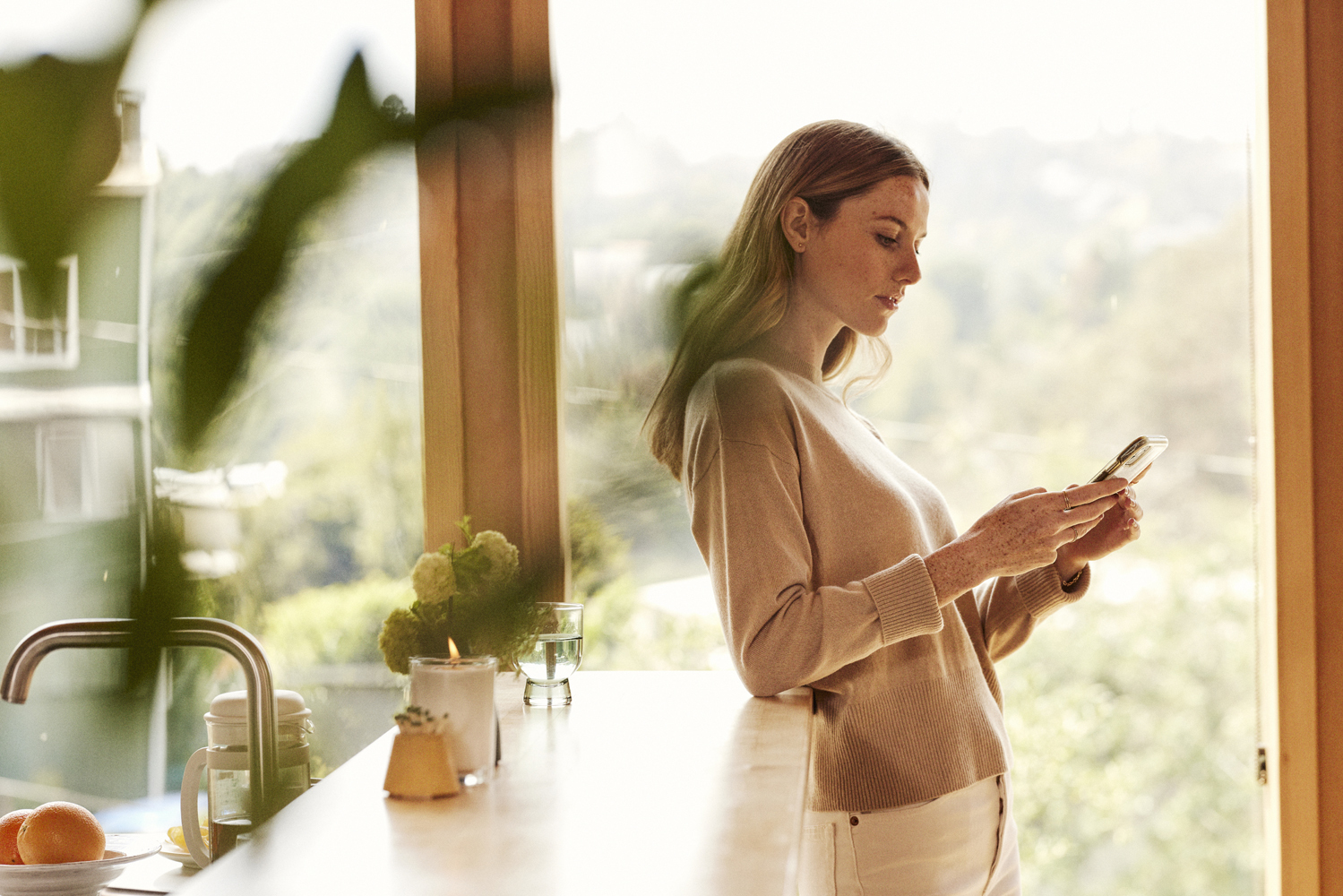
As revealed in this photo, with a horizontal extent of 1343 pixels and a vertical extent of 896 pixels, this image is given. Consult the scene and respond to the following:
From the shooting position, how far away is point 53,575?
0.63 ft

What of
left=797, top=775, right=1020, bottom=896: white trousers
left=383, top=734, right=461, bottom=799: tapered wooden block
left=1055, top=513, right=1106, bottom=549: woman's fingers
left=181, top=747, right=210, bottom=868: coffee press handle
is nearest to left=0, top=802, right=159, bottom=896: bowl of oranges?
left=181, top=747, right=210, bottom=868: coffee press handle

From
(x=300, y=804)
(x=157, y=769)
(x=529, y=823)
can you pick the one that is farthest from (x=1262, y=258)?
(x=157, y=769)

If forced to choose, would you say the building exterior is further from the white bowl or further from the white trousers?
the white trousers

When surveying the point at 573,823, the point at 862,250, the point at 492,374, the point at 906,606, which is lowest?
the point at 573,823

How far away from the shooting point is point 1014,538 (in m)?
1.25

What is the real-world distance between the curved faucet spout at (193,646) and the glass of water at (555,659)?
2.07ft

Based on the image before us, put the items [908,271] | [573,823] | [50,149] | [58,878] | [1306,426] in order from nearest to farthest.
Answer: [50,149] < [58,878] < [573,823] < [908,271] < [1306,426]

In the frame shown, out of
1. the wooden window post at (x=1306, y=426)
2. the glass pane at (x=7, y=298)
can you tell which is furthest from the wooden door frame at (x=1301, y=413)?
the glass pane at (x=7, y=298)

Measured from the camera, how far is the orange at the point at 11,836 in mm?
675

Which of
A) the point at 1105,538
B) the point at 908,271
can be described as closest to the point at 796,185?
the point at 908,271

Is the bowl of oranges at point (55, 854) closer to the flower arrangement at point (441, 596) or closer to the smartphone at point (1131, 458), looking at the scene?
the flower arrangement at point (441, 596)

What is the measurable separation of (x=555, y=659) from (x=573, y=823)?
522mm

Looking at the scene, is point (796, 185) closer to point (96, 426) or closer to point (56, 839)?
point (56, 839)

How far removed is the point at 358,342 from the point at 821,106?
142 cm
